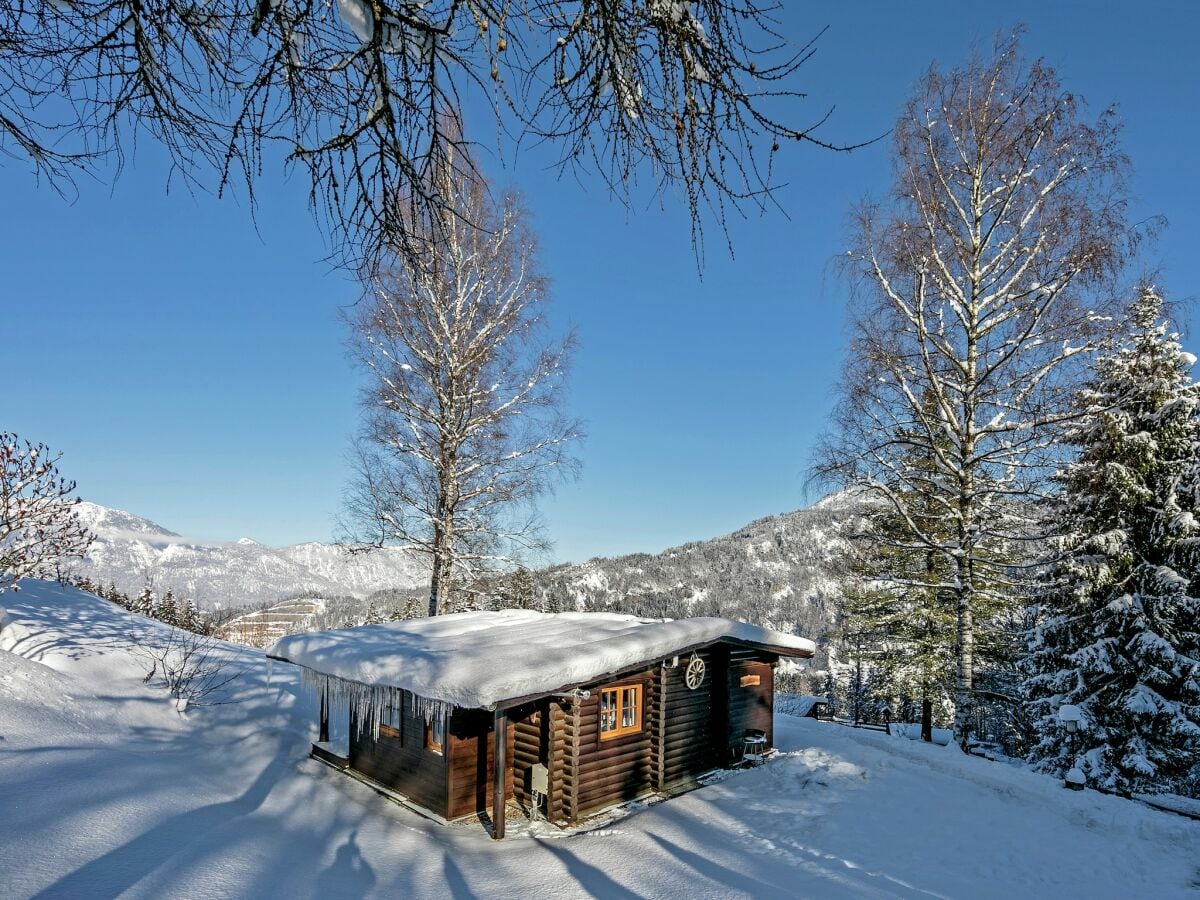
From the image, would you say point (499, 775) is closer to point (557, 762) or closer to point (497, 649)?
point (557, 762)

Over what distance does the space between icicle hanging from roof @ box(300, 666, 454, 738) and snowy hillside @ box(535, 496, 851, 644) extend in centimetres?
11450

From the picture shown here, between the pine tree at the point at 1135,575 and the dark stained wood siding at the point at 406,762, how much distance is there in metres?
12.1

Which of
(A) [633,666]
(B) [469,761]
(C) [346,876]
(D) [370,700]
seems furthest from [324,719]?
(A) [633,666]

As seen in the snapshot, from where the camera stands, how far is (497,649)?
9.04m

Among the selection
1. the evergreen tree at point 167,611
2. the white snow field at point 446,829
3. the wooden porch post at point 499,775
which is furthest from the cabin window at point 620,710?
the evergreen tree at point 167,611

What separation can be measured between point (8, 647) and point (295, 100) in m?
13.9

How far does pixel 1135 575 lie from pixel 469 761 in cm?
1385

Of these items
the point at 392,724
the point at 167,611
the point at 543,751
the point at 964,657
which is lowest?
the point at 167,611

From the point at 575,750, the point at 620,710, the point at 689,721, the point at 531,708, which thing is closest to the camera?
the point at 575,750

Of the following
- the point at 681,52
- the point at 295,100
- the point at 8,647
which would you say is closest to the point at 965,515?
the point at 681,52

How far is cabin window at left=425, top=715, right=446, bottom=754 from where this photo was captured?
8953 mm

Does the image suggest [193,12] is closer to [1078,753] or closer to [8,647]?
[8,647]

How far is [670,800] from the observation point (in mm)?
9648

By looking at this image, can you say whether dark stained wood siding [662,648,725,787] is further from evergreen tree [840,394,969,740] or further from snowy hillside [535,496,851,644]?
snowy hillside [535,496,851,644]
